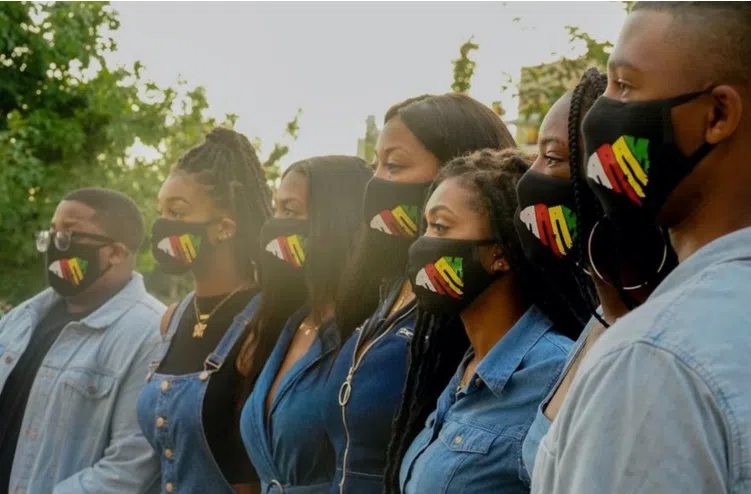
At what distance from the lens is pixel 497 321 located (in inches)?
118

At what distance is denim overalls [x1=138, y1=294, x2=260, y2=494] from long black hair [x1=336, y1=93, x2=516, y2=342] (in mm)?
794

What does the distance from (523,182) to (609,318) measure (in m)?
0.41

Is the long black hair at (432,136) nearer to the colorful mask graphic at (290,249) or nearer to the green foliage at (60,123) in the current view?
the colorful mask graphic at (290,249)

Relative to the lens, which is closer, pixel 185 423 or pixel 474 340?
pixel 474 340

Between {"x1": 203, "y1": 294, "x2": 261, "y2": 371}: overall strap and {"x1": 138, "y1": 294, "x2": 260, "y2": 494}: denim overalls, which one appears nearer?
{"x1": 138, "y1": 294, "x2": 260, "y2": 494}: denim overalls

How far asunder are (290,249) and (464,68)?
4.10 m

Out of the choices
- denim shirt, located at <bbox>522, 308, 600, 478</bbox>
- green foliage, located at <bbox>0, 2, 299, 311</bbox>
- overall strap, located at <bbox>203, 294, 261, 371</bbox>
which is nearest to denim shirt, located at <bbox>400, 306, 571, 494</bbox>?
denim shirt, located at <bbox>522, 308, 600, 478</bbox>

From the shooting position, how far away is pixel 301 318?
4.04 meters

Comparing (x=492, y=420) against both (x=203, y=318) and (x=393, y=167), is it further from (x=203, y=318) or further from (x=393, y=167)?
(x=203, y=318)

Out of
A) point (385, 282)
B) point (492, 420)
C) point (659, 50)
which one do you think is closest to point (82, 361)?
point (385, 282)

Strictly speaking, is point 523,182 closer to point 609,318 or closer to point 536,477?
point 609,318

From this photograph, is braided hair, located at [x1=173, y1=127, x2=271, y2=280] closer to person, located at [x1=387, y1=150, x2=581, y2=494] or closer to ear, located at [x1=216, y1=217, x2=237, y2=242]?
ear, located at [x1=216, y1=217, x2=237, y2=242]

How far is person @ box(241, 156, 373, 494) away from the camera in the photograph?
356 cm

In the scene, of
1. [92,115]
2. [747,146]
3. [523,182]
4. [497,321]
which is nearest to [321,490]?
[497,321]
